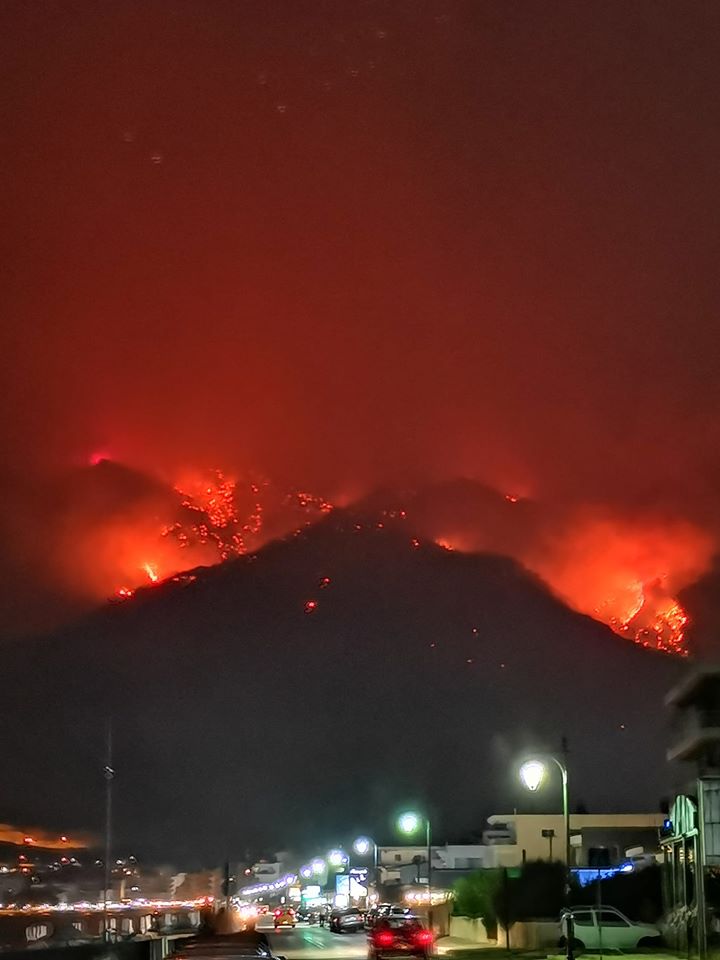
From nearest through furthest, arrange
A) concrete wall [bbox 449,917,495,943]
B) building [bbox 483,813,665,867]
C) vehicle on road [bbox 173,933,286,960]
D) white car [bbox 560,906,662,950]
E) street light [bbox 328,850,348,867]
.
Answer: vehicle on road [bbox 173,933,286,960] → white car [bbox 560,906,662,950] → concrete wall [bbox 449,917,495,943] → building [bbox 483,813,665,867] → street light [bbox 328,850,348,867]

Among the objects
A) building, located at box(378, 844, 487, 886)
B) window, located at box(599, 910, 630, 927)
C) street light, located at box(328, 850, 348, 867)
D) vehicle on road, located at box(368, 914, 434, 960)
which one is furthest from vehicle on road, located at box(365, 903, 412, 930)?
street light, located at box(328, 850, 348, 867)

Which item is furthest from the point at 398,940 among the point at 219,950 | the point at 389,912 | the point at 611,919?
the point at 219,950

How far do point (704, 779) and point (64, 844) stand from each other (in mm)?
55186

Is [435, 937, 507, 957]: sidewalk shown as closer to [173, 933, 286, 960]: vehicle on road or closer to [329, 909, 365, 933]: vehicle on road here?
[329, 909, 365, 933]: vehicle on road

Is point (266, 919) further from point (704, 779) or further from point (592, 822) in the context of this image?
point (704, 779)

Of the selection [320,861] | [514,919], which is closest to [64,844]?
[514,919]

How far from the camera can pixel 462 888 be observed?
218 feet

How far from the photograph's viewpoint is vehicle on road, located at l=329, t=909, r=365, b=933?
76.0m

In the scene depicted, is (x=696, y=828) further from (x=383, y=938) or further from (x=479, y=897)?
(x=479, y=897)

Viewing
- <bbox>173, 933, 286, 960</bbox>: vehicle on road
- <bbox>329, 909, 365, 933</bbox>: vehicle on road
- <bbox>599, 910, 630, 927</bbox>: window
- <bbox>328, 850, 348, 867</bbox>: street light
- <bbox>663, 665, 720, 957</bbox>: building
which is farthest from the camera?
<bbox>328, 850, 348, 867</bbox>: street light

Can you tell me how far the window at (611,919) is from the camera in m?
48.2

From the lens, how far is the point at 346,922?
251ft

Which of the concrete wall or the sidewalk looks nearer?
the sidewalk

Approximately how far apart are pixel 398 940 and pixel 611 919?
1308cm
